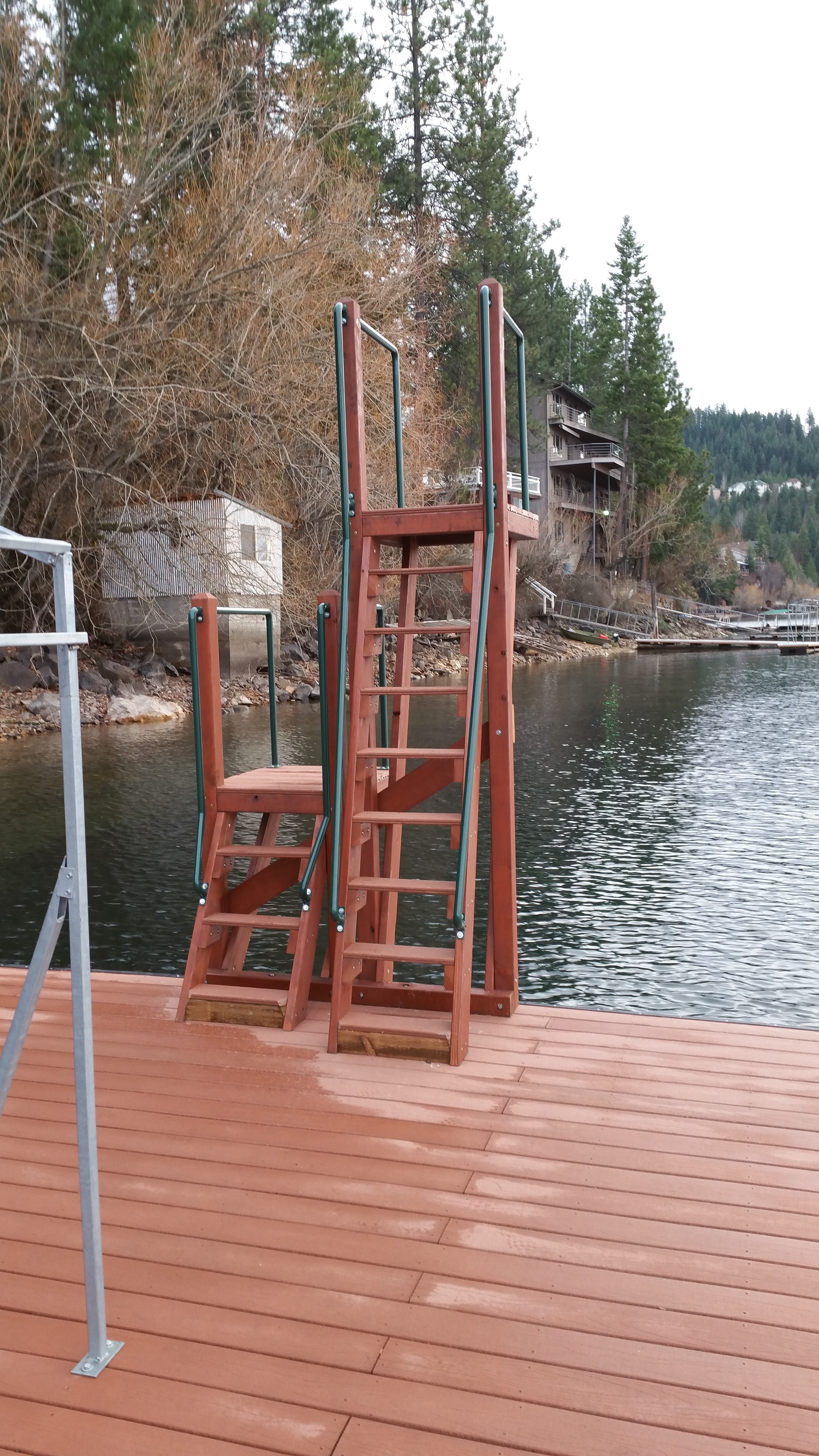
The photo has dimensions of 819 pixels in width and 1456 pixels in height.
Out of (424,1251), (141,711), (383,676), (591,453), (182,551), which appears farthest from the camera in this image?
(591,453)

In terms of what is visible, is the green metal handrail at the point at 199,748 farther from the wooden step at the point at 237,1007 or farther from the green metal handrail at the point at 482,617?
the green metal handrail at the point at 482,617

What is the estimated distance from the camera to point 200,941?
491 cm

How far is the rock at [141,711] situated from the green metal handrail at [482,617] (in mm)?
17224

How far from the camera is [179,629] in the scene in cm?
2556

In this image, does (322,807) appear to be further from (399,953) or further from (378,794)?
(399,953)

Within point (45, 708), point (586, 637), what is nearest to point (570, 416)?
point (586, 637)

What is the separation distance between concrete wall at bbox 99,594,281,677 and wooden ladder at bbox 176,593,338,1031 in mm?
19074

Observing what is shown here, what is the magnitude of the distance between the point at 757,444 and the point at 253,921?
16324cm

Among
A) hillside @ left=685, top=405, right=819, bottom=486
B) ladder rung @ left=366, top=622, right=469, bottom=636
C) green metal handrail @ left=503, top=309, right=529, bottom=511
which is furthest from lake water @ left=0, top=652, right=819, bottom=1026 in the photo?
hillside @ left=685, top=405, right=819, bottom=486

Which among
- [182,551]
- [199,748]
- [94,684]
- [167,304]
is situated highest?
[167,304]

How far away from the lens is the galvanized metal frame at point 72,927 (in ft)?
7.00

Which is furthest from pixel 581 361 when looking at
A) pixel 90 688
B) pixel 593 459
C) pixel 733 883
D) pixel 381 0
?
pixel 733 883

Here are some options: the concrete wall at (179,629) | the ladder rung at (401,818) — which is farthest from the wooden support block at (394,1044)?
the concrete wall at (179,629)

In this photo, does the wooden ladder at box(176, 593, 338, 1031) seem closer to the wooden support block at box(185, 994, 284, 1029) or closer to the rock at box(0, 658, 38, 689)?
the wooden support block at box(185, 994, 284, 1029)
